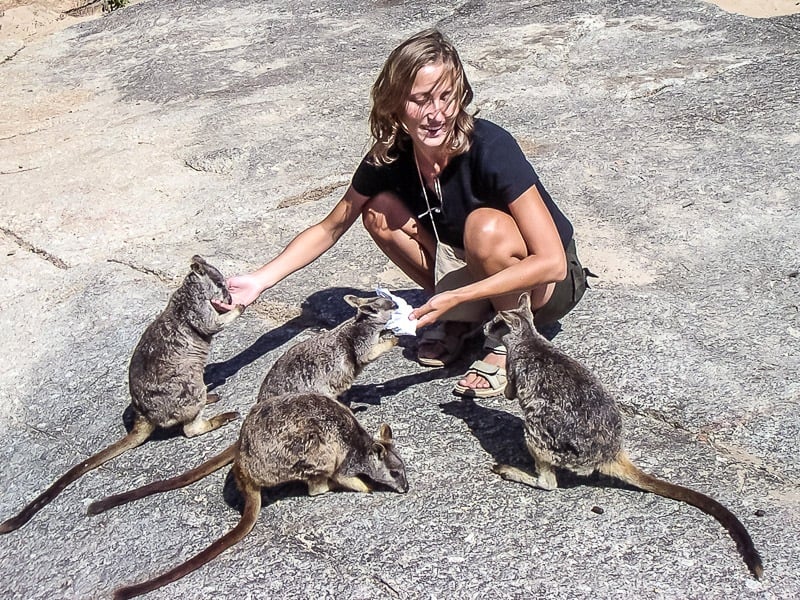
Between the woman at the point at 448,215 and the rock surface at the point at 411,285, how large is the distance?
37 cm

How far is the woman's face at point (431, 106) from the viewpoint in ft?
13.8

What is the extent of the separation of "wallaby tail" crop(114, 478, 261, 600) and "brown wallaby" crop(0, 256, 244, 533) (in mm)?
760

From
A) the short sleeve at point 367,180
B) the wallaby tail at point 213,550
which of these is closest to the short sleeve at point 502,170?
the short sleeve at point 367,180

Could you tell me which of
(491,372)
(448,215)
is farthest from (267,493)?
(448,215)

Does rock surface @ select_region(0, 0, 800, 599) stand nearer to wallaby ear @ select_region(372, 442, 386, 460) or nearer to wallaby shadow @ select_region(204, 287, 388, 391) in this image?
wallaby shadow @ select_region(204, 287, 388, 391)

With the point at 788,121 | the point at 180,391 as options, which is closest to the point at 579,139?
the point at 788,121

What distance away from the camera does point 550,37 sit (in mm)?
9898

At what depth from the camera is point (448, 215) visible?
4.70m

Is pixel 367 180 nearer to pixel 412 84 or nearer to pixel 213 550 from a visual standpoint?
pixel 412 84

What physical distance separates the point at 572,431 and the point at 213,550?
155cm

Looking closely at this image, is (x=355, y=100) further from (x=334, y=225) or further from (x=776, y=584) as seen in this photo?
(x=776, y=584)

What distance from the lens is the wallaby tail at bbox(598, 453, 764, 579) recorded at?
11.5ft

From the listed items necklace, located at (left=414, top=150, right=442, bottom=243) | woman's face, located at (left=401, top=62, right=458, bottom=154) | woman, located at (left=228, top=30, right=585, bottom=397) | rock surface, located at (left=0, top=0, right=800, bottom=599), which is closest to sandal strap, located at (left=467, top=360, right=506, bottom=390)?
woman, located at (left=228, top=30, right=585, bottom=397)

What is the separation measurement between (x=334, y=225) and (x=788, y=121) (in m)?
4.35
